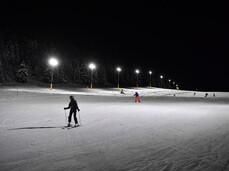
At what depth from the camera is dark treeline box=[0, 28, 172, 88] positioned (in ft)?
197

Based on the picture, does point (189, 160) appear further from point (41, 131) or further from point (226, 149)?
point (41, 131)

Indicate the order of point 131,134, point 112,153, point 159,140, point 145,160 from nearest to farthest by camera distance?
1. point 145,160
2. point 112,153
3. point 159,140
4. point 131,134

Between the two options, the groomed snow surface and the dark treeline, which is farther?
the dark treeline

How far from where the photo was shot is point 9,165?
13.6 feet

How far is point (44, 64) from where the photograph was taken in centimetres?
6256

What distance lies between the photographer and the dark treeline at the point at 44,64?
59938 mm

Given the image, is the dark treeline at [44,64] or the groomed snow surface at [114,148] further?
the dark treeline at [44,64]

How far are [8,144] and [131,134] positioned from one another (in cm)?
466

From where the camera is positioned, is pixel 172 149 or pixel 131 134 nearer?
pixel 172 149

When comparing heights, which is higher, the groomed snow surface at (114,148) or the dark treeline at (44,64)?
the dark treeline at (44,64)

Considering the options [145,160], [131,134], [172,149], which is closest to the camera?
[145,160]

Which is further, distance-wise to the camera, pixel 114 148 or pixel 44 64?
pixel 44 64

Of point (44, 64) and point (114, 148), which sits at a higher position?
point (44, 64)

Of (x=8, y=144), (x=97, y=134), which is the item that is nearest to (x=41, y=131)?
(x=8, y=144)
